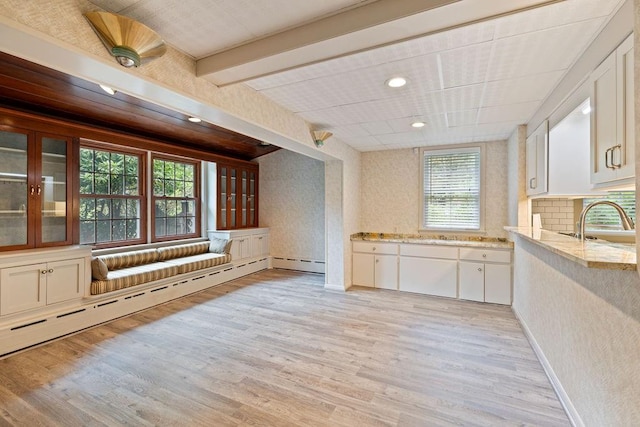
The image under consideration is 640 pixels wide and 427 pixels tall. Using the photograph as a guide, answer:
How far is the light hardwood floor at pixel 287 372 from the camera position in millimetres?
1868

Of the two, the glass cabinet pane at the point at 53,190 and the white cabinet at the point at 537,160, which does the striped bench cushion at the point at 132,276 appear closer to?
the glass cabinet pane at the point at 53,190

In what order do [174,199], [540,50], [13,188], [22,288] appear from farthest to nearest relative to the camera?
[174,199]
[13,188]
[22,288]
[540,50]

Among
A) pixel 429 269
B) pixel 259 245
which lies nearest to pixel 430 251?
pixel 429 269

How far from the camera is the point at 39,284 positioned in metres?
2.85

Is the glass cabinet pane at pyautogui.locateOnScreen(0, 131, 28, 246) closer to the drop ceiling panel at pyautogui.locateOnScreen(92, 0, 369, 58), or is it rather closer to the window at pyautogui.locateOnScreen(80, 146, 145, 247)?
the window at pyautogui.locateOnScreen(80, 146, 145, 247)

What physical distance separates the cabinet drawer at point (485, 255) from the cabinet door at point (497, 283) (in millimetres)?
86

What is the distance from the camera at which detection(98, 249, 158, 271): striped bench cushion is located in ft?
12.5

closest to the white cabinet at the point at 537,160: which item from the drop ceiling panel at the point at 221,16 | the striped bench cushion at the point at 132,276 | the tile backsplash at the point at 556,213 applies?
the tile backsplash at the point at 556,213

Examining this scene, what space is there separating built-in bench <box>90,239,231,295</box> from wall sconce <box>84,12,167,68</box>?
2.76m

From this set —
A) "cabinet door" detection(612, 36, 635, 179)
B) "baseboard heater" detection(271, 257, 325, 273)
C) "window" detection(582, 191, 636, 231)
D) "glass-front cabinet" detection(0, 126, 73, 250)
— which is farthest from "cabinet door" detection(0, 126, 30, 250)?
"window" detection(582, 191, 636, 231)

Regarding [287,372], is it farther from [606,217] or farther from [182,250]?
[606,217]

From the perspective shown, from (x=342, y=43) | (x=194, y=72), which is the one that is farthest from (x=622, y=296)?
(x=194, y=72)

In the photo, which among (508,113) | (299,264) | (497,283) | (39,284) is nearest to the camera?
(39,284)

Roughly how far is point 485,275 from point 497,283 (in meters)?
0.18
